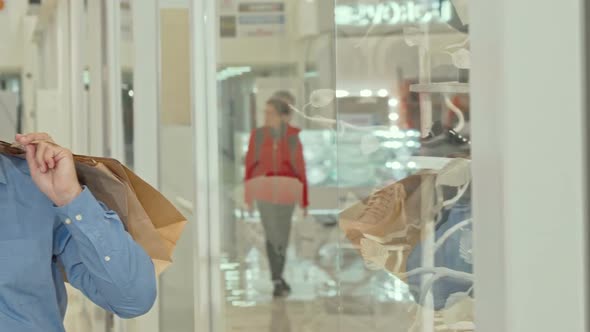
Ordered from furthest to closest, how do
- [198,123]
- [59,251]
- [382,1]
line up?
[198,123], [59,251], [382,1]

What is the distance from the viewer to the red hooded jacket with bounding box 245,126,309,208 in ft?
23.5

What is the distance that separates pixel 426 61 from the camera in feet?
5.08

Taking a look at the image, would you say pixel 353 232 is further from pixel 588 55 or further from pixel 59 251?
pixel 588 55

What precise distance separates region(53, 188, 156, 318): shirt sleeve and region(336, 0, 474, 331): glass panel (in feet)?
1.49

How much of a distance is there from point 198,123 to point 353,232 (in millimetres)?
1928

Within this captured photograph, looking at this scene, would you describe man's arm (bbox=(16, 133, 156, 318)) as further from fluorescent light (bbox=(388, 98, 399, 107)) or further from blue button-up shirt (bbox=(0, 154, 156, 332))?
fluorescent light (bbox=(388, 98, 399, 107))

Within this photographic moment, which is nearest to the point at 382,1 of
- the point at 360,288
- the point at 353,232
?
the point at 353,232

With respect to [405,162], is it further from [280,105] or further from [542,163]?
[280,105]

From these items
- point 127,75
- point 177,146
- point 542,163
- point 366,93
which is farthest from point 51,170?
point 127,75

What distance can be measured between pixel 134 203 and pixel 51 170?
22 centimetres

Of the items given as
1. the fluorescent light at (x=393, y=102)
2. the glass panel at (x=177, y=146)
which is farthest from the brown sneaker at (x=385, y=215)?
the glass panel at (x=177, y=146)

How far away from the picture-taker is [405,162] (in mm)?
1639

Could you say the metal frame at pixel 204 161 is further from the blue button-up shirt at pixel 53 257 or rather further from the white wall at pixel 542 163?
the white wall at pixel 542 163

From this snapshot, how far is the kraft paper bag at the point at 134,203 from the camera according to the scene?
198 cm
